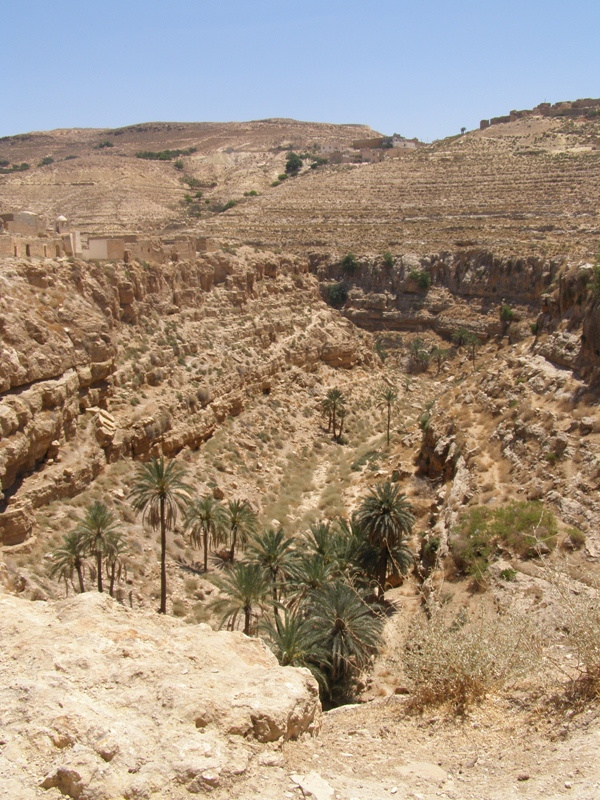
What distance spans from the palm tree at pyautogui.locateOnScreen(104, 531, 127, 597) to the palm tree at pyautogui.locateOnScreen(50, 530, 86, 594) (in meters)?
0.70

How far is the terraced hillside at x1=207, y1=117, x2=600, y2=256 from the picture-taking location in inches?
1975

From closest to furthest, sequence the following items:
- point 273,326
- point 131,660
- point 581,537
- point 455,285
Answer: point 131,660 → point 581,537 → point 273,326 → point 455,285

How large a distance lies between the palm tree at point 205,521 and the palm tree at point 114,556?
246 cm

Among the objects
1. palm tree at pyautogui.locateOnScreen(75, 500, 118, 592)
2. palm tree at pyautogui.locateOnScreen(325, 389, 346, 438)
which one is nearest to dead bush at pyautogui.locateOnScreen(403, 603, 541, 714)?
Result: palm tree at pyautogui.locateOnScreen(75, 500, 118, 592)

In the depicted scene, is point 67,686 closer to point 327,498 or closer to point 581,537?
point 581,537

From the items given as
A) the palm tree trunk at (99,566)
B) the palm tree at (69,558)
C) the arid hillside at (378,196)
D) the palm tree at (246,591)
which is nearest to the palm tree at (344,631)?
the palm tree at (246,591)

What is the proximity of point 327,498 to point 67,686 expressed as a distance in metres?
22.1

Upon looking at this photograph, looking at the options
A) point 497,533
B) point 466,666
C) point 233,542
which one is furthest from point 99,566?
point 466,666

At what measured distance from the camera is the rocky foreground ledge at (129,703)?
5734 millimetres

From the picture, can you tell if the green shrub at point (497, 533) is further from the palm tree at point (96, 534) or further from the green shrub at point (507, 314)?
the green shrub at point (507, 314)

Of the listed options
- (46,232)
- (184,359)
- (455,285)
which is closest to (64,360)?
(184,359)

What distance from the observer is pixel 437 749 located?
7.80m

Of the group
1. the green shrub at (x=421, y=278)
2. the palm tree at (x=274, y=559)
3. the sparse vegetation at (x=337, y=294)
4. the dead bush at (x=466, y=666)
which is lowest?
the palm tree at (x=274, y=559)

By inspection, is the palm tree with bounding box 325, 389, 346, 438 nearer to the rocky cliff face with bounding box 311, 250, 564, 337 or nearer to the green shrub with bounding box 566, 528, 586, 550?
the rocky cliff face with bounding box 311, 250, 564, 337
